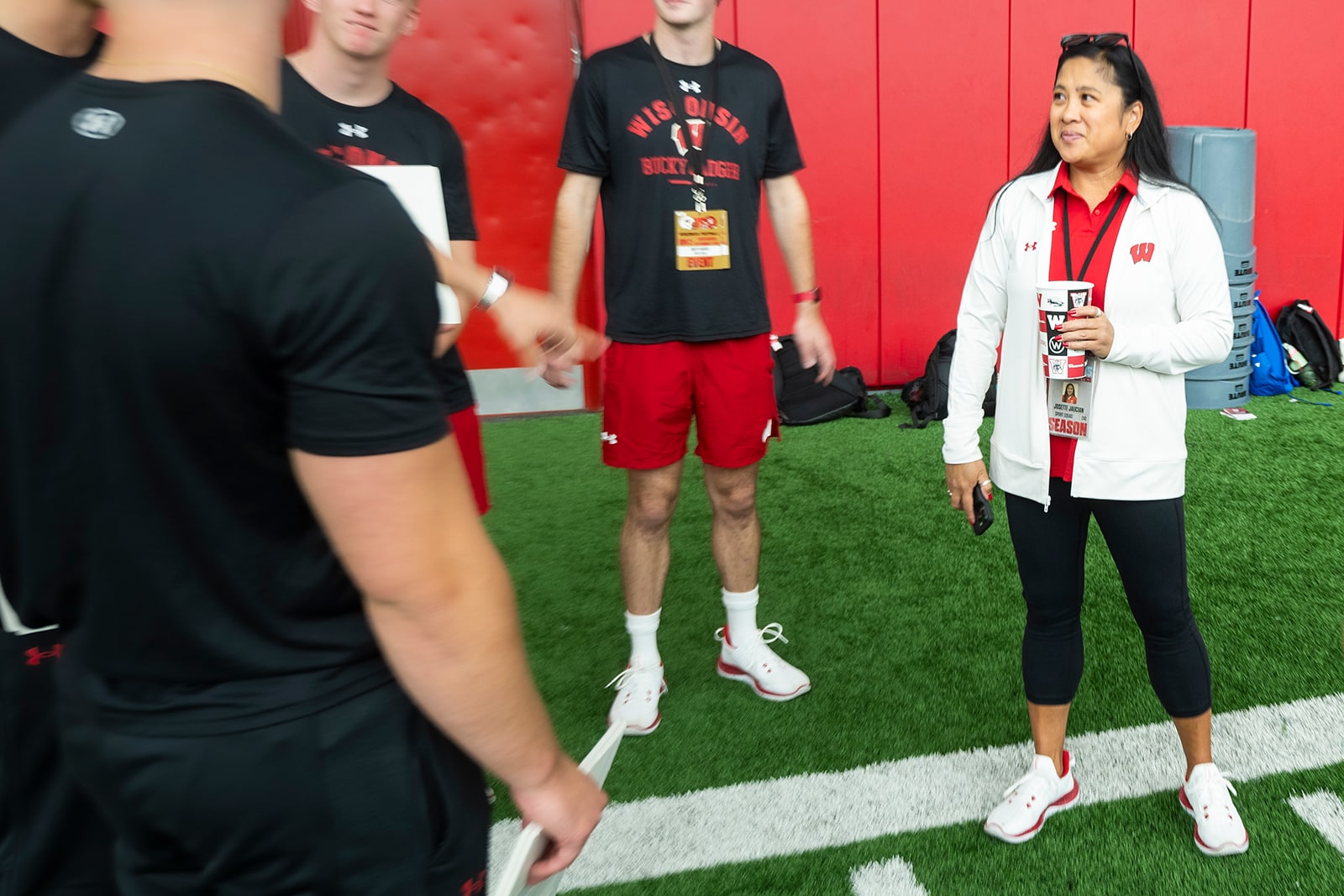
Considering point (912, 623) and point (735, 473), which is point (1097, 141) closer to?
point (735, 473)

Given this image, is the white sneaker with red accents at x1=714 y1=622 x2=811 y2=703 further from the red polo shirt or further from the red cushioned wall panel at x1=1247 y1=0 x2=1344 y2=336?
the red cushioned wall panel at x1=1247 y1=0 x2=1344 y2=336

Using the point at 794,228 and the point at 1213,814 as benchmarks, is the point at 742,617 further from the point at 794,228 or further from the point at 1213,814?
the point at 1213,814

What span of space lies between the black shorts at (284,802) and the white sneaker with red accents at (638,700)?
1.80 meters

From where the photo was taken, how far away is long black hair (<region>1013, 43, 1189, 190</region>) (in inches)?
81.3

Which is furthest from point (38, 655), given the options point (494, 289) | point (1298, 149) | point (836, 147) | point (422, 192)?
→ point (1298, 149)

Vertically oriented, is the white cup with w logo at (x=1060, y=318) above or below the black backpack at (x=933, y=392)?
above

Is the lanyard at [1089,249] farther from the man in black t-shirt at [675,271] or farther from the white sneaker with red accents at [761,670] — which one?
the white sneaker with red accents at [761,670]

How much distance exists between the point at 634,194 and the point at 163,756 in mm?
2159

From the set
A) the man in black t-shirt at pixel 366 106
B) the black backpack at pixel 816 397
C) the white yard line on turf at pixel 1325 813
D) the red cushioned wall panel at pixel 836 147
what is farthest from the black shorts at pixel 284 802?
the red cushioned wall panel at pixel 836 147

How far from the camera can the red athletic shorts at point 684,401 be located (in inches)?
112

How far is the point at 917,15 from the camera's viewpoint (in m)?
6.60

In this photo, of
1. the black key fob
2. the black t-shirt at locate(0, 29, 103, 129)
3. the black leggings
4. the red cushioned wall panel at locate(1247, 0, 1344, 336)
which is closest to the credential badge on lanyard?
the black key fob

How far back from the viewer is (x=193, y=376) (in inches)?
31.4

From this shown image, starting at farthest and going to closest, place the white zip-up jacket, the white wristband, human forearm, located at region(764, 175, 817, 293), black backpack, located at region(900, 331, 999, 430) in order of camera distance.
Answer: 1. black backpack, located at region(900, 331, 999, 430)
2. human forearm, located at region(764, 175, 817, 293)
3. the white zip-up jacket
4. the white wristband
